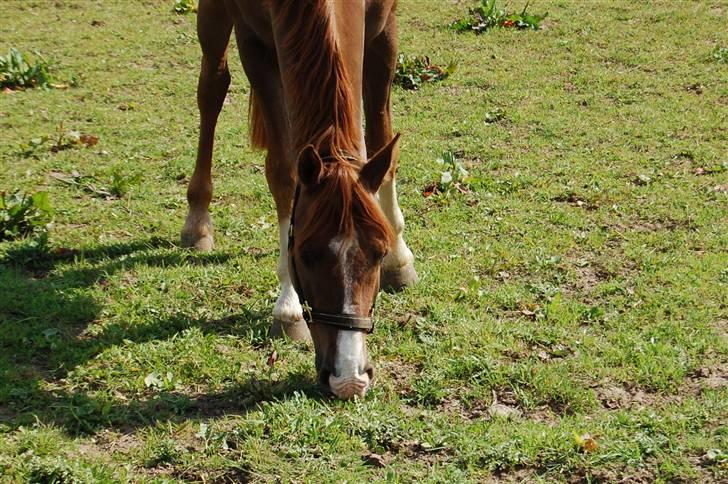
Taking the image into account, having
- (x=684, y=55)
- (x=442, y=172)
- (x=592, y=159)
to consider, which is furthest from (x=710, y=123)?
(x=442, y=172)

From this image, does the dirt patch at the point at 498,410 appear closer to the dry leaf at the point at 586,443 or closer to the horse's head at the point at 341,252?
the dry leaf at the point at 586,443

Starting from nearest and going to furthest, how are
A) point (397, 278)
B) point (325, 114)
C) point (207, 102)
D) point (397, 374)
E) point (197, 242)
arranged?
point (325, 114), point (397, 374), point (397, 278), point (197, 242), point (207, 102)

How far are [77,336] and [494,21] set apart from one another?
294 inches

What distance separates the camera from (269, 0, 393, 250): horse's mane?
3.15 metres

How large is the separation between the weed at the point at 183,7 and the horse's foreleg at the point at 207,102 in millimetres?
5856

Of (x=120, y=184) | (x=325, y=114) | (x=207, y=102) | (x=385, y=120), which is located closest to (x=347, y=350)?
(x=325, y=114)

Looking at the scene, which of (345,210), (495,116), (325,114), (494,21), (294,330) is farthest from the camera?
(494,21)

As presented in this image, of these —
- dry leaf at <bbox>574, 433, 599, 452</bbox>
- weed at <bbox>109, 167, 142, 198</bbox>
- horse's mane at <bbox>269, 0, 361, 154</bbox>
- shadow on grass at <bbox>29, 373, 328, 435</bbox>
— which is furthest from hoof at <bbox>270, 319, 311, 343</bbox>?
weed at <bbox>109, 167, 142, 198</bbox>

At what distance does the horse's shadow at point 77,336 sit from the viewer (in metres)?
3.63

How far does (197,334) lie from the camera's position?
4281mm

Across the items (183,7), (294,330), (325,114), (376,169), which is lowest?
(294,330)

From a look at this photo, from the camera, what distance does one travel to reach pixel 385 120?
4.86m

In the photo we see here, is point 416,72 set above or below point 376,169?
above

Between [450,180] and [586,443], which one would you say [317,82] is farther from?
[450,180]
